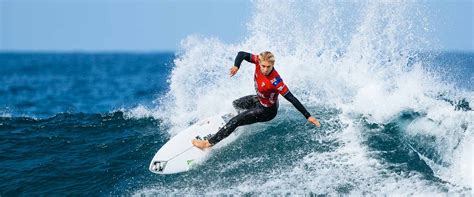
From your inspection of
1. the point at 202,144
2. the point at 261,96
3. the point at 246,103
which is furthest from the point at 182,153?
the point at 261,96

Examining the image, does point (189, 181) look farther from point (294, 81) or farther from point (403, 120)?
point (294, 81)

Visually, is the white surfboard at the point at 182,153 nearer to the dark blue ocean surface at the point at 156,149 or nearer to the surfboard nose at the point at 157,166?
the surfboard nose at the point at 157,166

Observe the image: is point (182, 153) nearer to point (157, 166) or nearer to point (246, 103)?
point (157, 166)

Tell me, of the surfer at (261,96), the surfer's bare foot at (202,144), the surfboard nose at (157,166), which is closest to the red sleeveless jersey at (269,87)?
the surfer at (261,96)

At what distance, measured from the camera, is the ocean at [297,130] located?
719cm

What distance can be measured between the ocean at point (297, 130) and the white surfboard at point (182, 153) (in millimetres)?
183

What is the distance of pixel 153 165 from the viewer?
26.5 ft

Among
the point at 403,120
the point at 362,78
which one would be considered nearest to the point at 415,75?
the point at 362,78

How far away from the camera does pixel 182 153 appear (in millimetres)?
8273

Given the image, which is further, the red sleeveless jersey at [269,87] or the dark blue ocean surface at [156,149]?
the red sleeveless jersey at [269,87]

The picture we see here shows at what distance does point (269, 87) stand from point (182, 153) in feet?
5.96

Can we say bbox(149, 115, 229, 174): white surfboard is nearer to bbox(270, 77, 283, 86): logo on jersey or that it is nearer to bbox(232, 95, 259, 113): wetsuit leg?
bbox(232, 95, 259, 113): wetsuit leg

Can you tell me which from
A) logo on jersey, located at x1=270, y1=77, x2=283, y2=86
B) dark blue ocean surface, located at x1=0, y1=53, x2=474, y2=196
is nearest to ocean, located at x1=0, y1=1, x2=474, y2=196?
dark blue ocean surface, located at x1=0, y1=53, x2=474, y2=196

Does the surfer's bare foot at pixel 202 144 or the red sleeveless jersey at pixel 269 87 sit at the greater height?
the red sleeveless jersey at pixel 269 87
